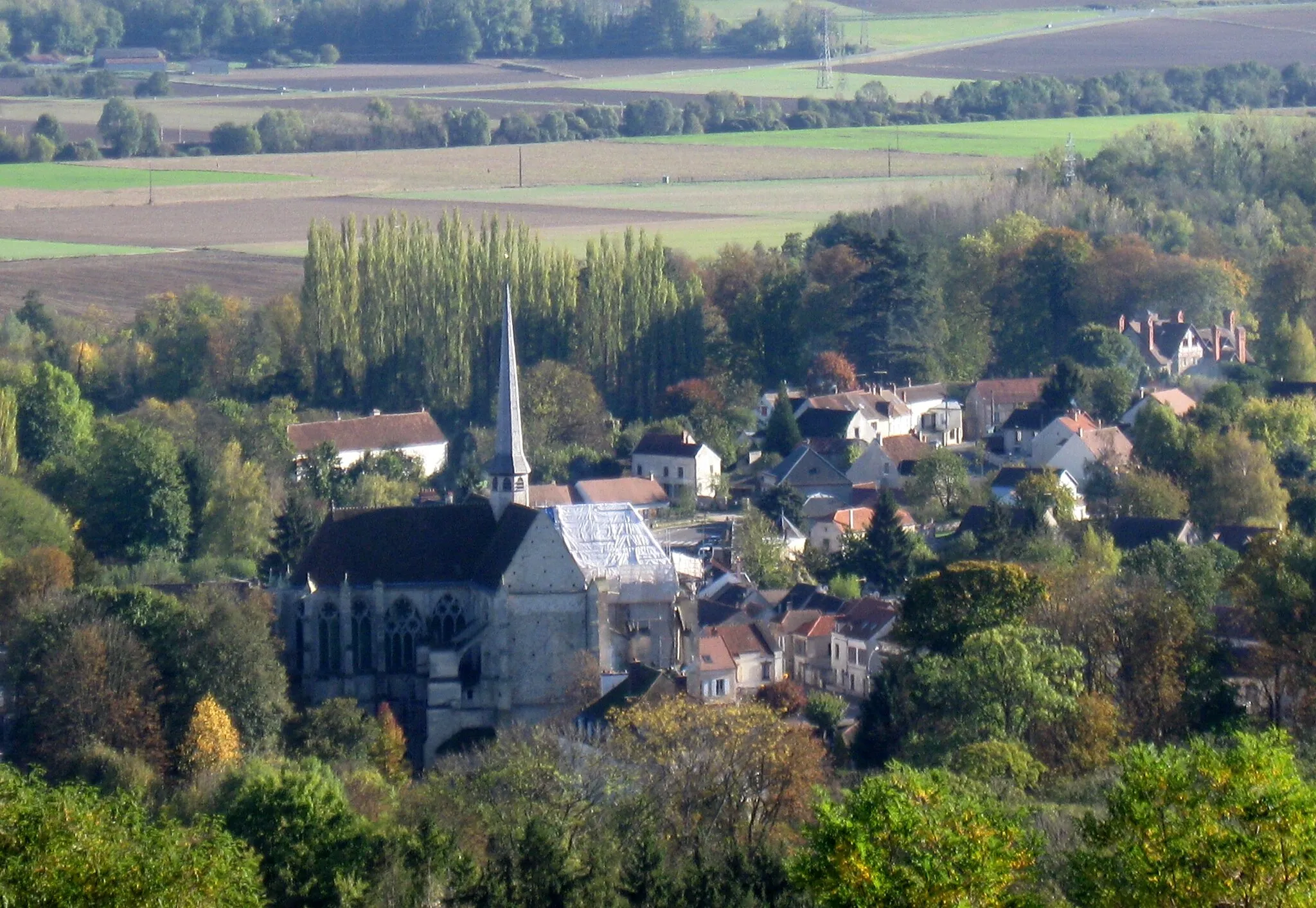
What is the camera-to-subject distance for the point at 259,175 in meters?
111

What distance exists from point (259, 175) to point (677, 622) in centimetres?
7277

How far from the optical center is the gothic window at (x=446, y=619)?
44.4 meters

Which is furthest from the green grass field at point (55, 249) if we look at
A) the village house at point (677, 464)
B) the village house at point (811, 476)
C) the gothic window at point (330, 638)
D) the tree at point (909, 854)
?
the tree at point (909, 854)

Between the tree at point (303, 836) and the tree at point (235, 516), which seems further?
the tree at point (235, 516)

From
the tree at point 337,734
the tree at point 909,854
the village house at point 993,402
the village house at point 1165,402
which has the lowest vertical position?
the village house at point 993,402

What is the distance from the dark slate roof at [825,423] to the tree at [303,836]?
116 feet

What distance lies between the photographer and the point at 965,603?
39938mm

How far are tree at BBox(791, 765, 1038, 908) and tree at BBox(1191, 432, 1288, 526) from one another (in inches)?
1295

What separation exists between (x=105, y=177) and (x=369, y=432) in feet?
160

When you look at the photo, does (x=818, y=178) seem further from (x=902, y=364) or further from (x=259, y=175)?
(x=902, y=364)

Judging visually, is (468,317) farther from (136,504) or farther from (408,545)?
(408,545)

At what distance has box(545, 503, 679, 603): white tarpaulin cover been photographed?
42.3 meters

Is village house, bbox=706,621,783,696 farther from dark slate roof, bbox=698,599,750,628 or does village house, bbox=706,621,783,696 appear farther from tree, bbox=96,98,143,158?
tree, bbox=96,98,143,158

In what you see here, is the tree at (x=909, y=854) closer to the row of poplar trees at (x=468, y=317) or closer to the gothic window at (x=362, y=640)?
the gothic window at (x=362, y=640)
